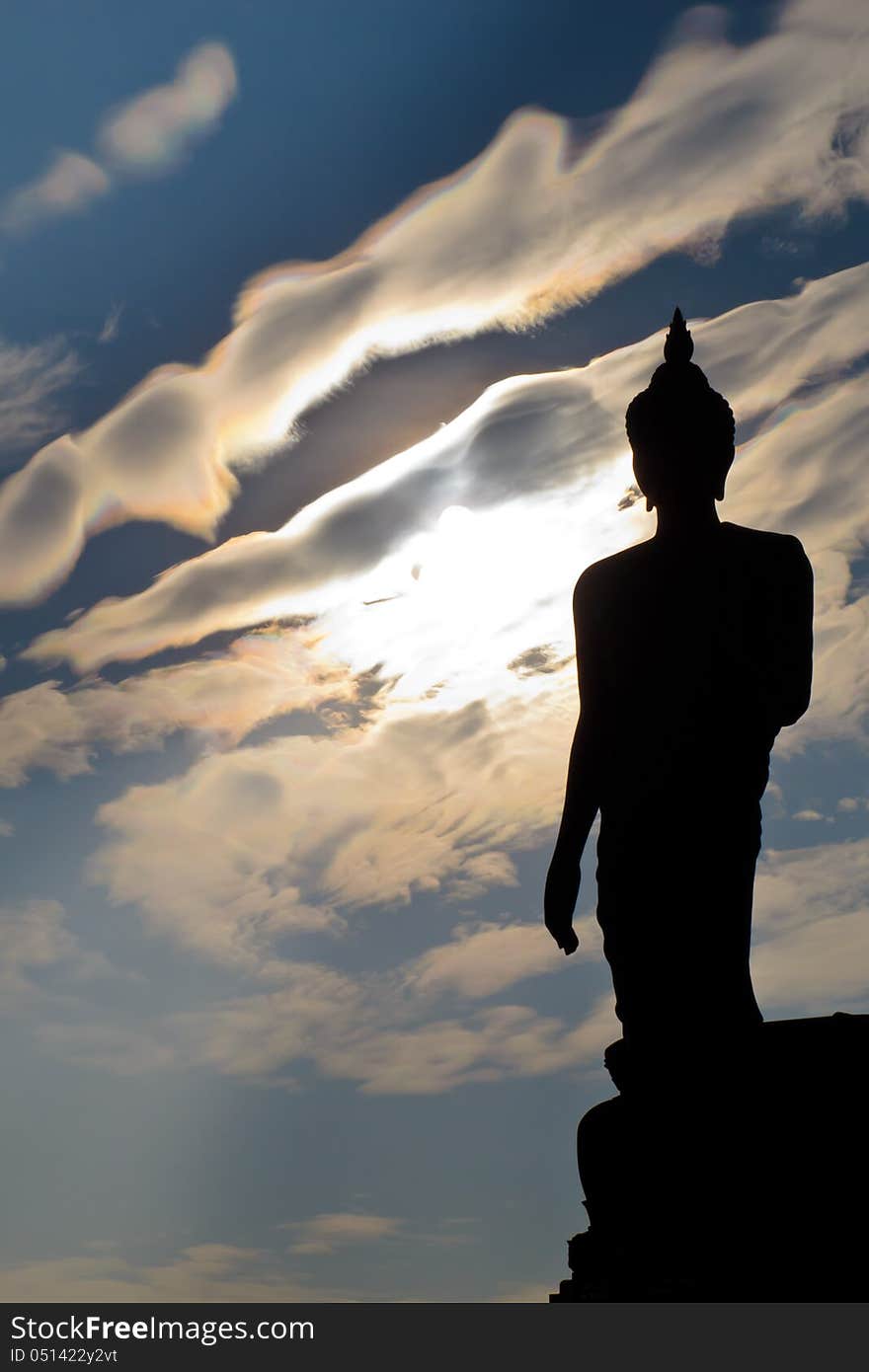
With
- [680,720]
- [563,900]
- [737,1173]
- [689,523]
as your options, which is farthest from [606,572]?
[737,1173]

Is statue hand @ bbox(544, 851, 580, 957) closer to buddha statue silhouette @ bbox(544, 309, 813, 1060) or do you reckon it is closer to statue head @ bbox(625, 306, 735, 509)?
buddha statue silhouette @ bbox(544, 309, 813, 1060)

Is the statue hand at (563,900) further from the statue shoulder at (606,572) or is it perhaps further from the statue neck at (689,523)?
the statue neck at (689,523)

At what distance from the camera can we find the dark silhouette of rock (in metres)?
6.22

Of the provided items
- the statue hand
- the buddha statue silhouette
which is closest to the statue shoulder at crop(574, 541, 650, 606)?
the buddha statue silhouette

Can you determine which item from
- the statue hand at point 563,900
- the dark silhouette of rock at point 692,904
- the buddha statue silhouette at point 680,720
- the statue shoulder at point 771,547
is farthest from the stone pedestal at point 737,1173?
the statue shoulder at point 771,547

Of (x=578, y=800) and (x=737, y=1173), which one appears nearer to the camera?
(x=737, y=1173)

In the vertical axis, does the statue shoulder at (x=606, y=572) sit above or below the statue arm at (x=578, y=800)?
above

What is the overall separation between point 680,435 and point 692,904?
9.01 ft

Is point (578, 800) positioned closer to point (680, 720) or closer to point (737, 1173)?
point (680, 720)

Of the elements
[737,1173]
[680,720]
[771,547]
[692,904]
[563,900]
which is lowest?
[737,1173]

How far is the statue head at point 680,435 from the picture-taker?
775cm

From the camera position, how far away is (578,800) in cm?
782
